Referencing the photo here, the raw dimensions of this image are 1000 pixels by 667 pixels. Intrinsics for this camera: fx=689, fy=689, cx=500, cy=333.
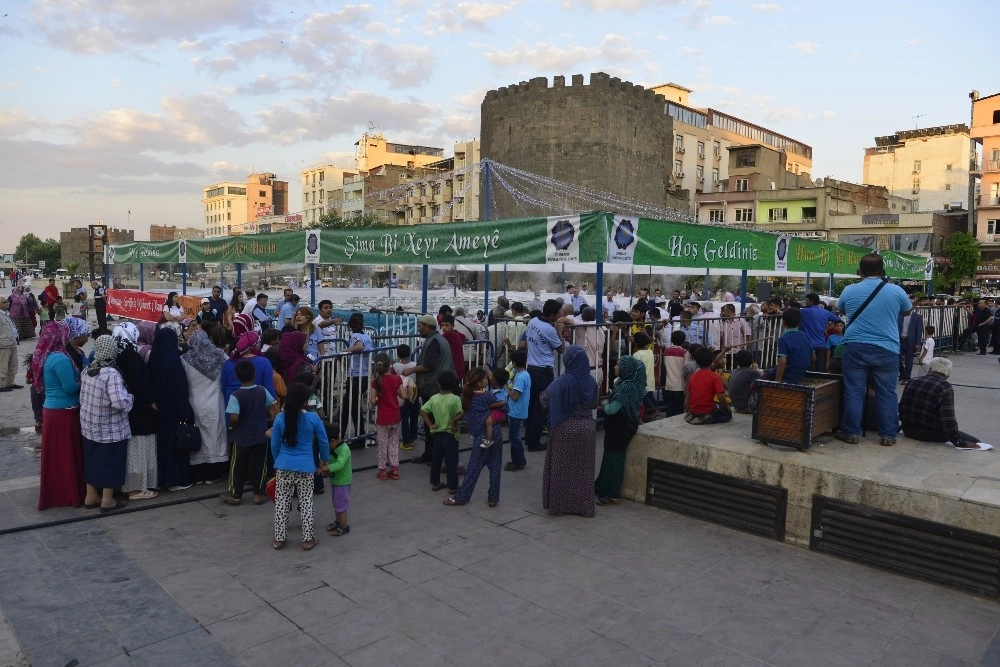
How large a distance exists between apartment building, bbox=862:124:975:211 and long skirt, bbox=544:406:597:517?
57.4 meters

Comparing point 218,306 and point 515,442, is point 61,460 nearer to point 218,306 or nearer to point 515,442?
point 515,442

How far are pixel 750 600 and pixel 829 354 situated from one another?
6895 mm

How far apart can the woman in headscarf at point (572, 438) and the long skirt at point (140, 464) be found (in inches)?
141

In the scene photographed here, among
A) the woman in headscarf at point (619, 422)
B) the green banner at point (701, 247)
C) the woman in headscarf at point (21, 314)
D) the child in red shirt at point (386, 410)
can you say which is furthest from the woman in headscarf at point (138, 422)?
the woman in headscarf at point (21, 314)

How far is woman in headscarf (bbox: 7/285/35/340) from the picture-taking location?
18969 millimetres

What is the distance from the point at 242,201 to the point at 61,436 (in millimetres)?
135148

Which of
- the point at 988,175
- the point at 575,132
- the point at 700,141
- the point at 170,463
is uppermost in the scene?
the point at 700,141

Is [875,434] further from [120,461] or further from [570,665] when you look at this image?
[120,461]

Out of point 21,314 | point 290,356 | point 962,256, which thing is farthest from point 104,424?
point 962,256

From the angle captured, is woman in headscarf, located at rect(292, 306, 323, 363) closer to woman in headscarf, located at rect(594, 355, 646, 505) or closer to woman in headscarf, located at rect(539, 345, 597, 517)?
woman in headscarf, located at rect(539, 345, 597, 517)

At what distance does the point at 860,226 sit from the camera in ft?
150

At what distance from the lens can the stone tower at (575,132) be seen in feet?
144

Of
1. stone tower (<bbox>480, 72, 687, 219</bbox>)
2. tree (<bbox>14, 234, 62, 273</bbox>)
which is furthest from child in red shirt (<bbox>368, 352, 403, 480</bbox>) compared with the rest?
tree (<bbox>14, 234, 62, 273</bbox>)

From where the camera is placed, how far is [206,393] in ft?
21.0
